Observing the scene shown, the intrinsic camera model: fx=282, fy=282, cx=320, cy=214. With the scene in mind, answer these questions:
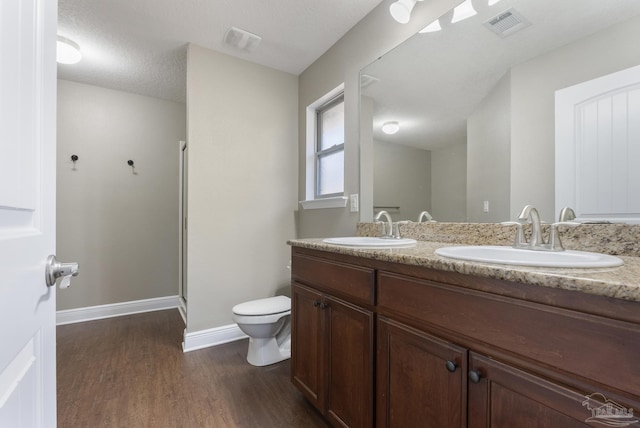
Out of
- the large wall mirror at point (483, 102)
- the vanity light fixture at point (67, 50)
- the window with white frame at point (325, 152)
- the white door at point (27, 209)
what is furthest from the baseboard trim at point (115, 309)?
the white door at point (27, 209)

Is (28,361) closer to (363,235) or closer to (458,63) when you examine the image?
(363,235)

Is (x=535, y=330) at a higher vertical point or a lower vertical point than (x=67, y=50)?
lower

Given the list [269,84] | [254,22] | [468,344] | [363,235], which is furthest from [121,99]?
[468,344]

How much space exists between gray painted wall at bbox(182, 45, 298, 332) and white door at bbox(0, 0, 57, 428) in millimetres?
1682

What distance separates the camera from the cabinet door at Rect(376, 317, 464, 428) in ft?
2.66

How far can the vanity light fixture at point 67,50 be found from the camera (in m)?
2.08

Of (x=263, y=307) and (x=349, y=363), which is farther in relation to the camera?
(x=263, y=307)

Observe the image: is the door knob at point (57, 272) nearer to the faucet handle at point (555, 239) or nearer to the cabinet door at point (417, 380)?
the cabinet door at point (417, 380)

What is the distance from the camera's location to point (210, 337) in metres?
2.28

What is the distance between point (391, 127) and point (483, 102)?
551 mm

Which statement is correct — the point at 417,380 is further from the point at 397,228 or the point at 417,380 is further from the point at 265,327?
the point at 265,327

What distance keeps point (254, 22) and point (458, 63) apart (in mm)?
1412

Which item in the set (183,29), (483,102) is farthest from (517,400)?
(183,29)

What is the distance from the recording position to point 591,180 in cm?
102
